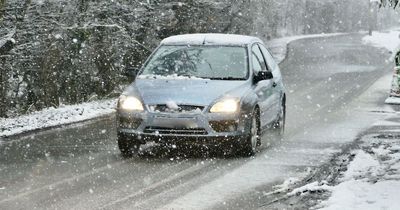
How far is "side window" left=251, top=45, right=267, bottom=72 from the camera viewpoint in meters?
11.9

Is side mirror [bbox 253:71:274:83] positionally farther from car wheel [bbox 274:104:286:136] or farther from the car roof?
car wheel [bbox 274:104:286:136]

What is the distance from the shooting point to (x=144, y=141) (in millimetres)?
10406

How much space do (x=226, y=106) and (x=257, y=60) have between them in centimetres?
207

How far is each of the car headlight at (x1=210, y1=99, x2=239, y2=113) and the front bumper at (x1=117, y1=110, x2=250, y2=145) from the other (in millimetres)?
63

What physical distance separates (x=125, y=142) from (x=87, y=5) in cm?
874

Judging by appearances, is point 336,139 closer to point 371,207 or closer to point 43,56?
point 371,207

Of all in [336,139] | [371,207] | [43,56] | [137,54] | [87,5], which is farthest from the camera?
[137,54]

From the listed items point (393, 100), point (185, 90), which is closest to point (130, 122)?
point (185, 90)

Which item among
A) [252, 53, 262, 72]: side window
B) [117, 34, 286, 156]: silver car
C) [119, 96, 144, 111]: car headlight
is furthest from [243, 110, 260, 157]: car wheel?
[119, 96, 144, 111]: car headlight

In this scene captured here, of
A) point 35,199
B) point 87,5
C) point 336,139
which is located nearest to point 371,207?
point 35,199

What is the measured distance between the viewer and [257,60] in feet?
39.9

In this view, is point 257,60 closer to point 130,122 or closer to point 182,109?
point 182,109

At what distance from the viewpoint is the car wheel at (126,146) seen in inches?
415

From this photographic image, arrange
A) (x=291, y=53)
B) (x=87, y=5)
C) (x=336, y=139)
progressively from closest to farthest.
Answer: (x=336, y=139)
(x=87, y=5)
(x=291, y=53)
